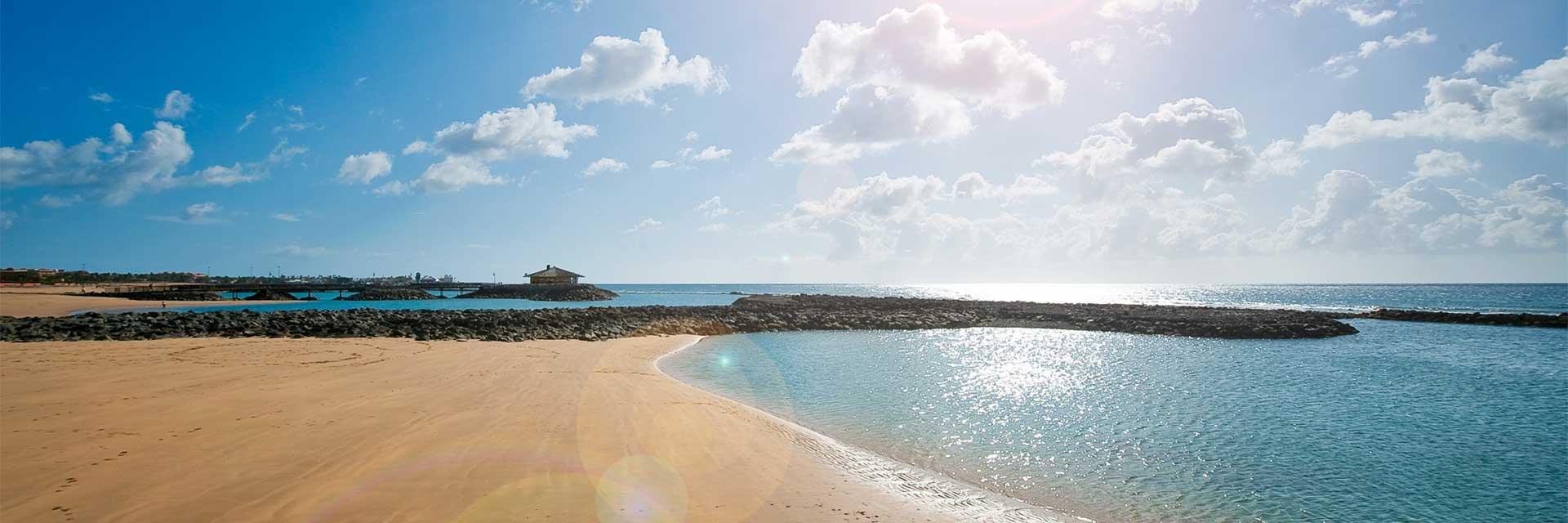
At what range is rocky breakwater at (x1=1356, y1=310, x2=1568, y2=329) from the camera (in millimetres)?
45969

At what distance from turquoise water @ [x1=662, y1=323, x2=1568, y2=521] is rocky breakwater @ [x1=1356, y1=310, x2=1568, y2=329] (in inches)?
1089

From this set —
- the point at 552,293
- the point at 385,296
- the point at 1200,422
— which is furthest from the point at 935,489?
the point at 385,296

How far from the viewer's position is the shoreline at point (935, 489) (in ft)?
26.5

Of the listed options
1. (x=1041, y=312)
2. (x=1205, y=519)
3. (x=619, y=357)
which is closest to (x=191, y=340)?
(x=619, y=357)

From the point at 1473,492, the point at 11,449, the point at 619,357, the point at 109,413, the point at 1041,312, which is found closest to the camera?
the point at 11,449

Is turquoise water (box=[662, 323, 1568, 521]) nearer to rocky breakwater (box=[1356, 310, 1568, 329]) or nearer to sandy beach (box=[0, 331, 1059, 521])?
sandy beach (box=[0, 331, 1059, 521])

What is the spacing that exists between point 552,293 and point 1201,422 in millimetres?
84643

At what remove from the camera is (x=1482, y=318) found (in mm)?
49188

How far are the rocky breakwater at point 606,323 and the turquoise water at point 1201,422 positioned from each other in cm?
875

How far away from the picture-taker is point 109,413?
33.1 ft

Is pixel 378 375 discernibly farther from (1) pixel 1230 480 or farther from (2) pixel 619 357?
(1) pixel 1230 480

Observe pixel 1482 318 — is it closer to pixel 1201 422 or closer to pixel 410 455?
pixel 1201 422

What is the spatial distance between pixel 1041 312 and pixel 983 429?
145ft

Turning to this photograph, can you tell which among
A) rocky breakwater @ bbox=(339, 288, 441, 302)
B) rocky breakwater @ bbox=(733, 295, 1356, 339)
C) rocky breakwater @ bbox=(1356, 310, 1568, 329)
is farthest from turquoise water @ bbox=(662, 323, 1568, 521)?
rocky breakwater @ bbox=(339, 288, 441, 302)
